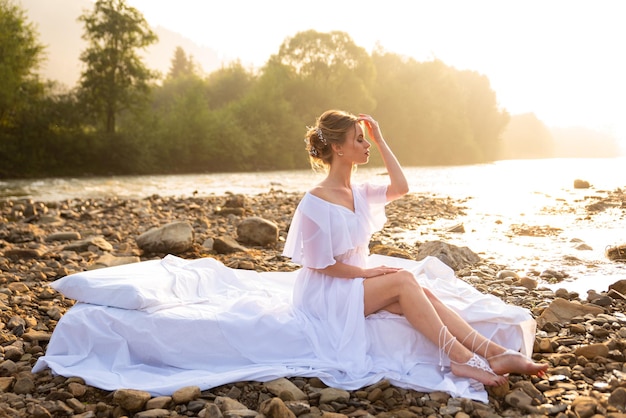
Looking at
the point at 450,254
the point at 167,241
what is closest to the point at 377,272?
the point at 450,254

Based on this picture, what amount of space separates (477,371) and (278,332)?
4.77 ft

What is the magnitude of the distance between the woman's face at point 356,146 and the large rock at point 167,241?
467 cm

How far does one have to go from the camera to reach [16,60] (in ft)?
105

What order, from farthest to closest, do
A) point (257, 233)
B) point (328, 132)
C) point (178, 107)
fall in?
point (178, 107) → point (257, 233) → point (328, 132)

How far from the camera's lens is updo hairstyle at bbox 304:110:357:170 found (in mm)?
4434

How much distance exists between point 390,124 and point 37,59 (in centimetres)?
3305

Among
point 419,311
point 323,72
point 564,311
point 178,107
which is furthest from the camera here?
point 323,72

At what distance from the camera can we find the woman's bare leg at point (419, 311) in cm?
378

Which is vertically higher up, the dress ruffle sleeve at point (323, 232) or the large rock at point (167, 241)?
the dress ruffle sleeve at point (323, 232)

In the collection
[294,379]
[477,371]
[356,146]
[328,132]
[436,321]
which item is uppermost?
[328,132]

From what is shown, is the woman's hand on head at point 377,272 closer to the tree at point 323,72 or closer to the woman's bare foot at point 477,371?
the woman's bare foot at point 477,371

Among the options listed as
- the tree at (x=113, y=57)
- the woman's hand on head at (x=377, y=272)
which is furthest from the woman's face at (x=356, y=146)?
the tree at (x=113, y=57)

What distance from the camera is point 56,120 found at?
112 ft

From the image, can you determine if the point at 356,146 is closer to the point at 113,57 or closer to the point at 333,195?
the point at 333,195
